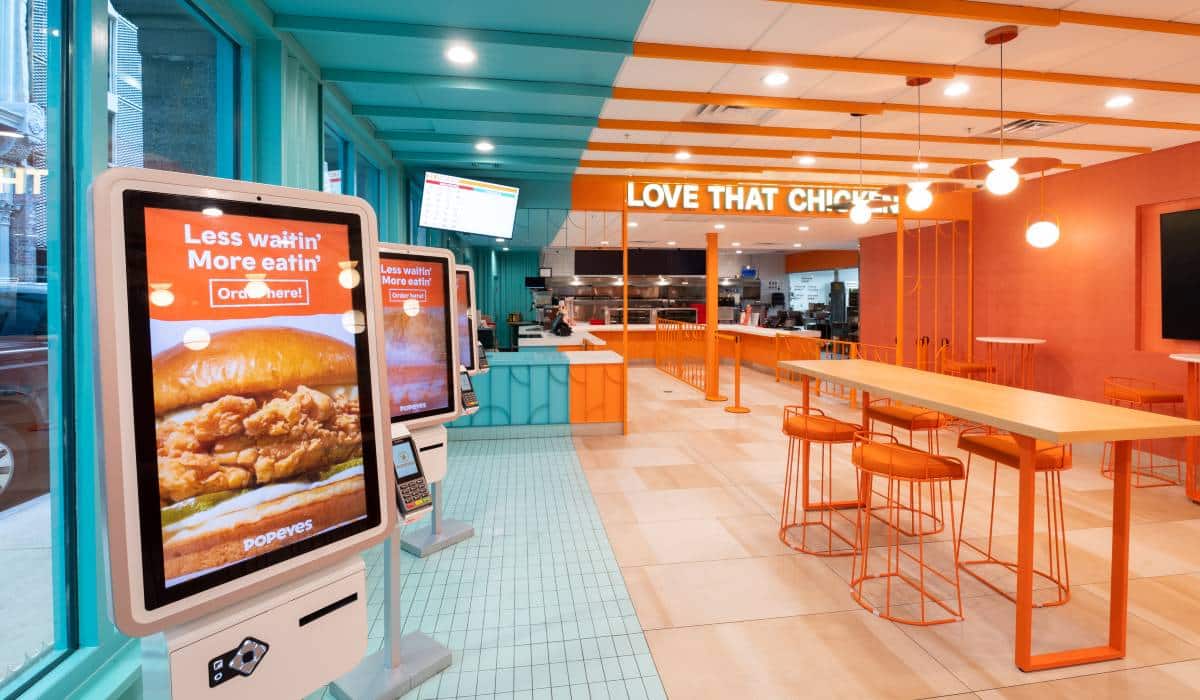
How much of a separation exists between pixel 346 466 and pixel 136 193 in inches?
33.0

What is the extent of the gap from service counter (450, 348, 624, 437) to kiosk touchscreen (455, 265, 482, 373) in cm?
235

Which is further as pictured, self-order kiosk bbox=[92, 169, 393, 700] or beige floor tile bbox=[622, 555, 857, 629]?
beige floor tile bbox=[622, 555, 857, 629]

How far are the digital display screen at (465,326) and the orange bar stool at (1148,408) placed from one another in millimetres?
5795

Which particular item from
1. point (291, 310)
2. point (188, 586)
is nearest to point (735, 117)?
point (291, 310)

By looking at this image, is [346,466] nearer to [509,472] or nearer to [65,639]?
[65,639]

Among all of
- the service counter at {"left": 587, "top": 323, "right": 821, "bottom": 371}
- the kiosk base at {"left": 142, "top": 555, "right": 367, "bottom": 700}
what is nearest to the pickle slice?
the kiosk base at {"left": 142, "top": 555, "right": 367, "bottom": 700}

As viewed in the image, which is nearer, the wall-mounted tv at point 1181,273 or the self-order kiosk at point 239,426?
the self-order kiosk at point 239,426

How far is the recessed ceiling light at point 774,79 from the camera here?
14.7 feet

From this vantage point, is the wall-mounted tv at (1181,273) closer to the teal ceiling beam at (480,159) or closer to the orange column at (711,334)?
the orange column at (711,334)

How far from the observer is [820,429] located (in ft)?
A: 12.7

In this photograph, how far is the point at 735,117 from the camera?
565cm

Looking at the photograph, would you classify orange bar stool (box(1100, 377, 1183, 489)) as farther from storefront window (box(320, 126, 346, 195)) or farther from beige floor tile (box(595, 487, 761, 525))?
storefront window (box(320, 126, 346, 195))

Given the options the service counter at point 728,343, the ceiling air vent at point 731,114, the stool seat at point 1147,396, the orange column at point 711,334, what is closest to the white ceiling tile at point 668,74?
the ceiling air vent at point 731,114

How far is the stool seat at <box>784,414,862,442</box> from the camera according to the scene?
12.5ft
